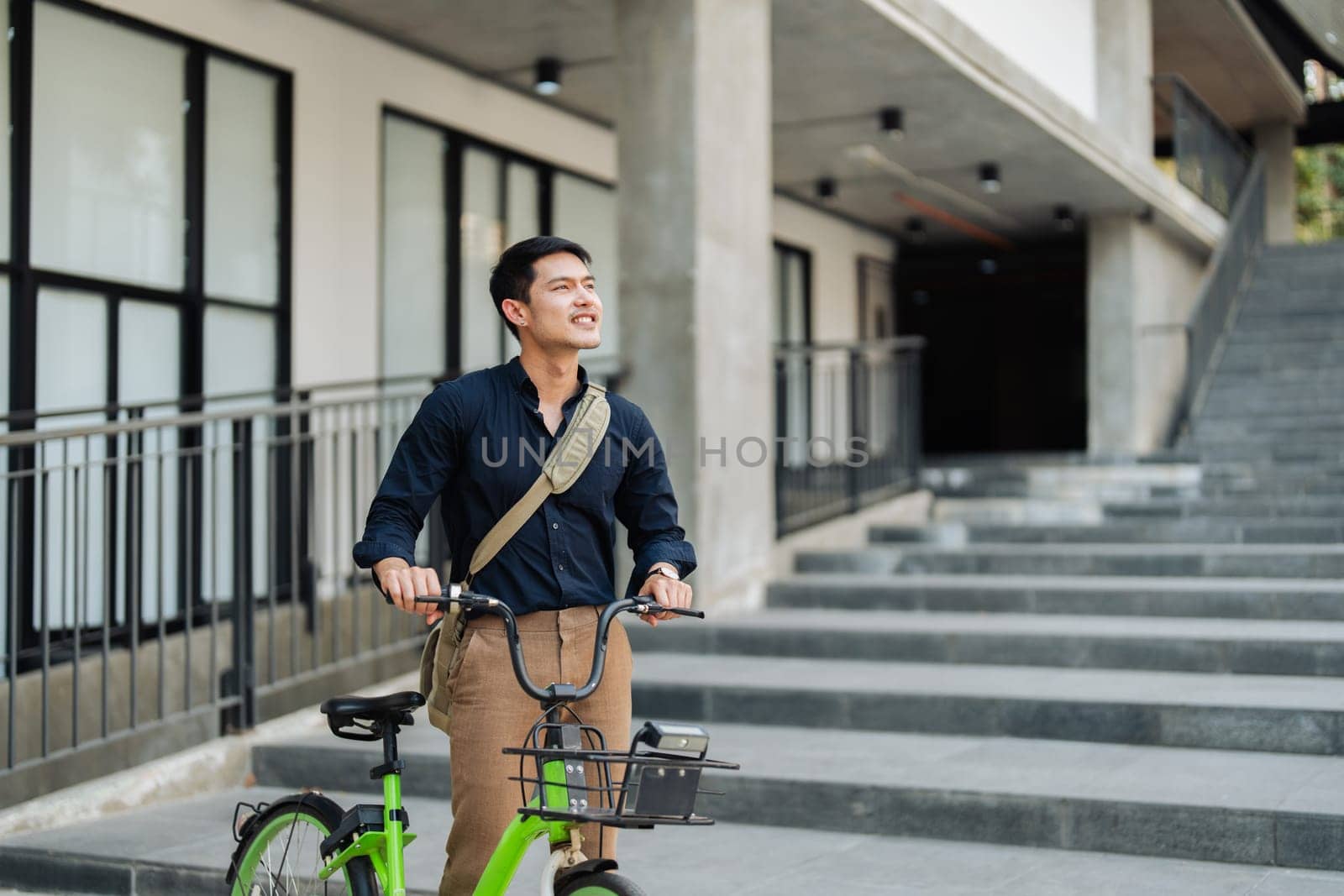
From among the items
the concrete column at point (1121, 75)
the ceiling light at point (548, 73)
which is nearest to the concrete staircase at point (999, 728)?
the ceiling light at point (548, 73)

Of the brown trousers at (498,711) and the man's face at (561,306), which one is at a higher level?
the man's face at (561,306)

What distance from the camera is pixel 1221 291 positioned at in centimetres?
1477

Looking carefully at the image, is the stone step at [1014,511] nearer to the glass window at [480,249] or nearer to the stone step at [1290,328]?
the glass window at [480,249]

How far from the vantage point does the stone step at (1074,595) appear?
733 cm

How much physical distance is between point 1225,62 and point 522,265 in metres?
17.7

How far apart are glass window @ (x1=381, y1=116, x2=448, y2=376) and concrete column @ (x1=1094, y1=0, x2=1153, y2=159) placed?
7198 mm

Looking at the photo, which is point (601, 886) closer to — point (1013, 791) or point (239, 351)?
point (1013, 791)

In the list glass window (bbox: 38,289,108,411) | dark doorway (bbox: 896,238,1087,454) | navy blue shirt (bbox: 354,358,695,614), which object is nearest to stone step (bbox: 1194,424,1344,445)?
glass window (bbox: 38,289,108,411)

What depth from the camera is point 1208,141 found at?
53.7 ft

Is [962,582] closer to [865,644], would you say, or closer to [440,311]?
[865,644]

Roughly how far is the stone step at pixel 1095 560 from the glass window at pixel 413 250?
289cm

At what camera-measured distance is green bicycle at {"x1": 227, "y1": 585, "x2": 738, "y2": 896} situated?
2646 millimetres

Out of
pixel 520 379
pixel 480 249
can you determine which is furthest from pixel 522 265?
pixel 480 249

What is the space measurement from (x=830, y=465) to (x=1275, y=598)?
3.37 meters
